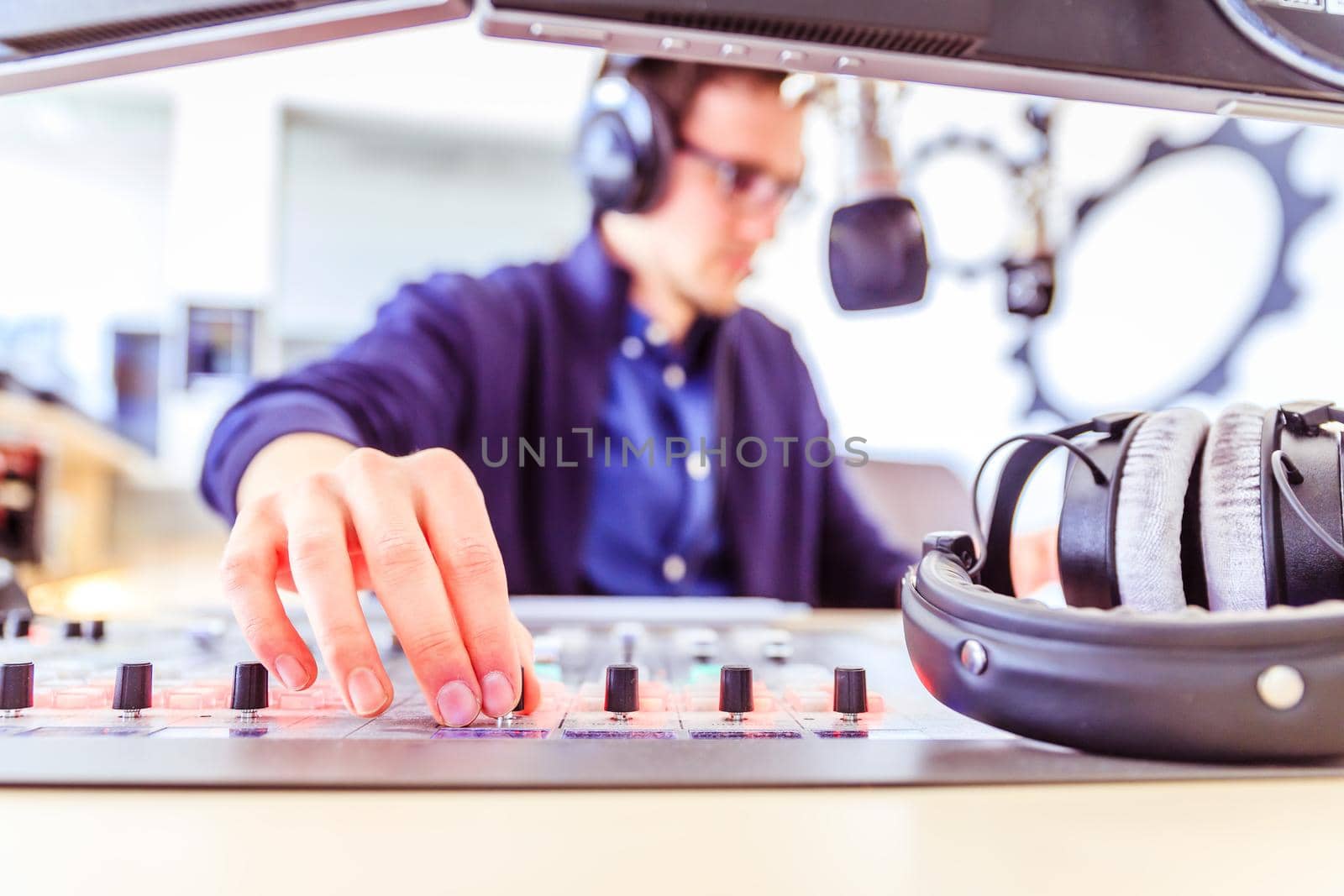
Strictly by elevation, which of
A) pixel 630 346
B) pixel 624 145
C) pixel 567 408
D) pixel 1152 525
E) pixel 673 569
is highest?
pixel 624 145

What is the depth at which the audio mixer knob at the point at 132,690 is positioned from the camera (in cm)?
41

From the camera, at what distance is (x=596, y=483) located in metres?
1.51

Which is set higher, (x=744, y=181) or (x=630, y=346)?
(x=744, y=181)

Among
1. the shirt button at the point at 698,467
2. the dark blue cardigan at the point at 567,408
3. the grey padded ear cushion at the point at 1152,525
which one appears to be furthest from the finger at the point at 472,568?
the shirt button at the point at 698,467

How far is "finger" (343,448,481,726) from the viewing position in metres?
0.41

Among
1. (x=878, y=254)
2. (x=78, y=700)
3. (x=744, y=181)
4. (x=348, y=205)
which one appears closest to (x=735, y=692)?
(x=78, y=700)

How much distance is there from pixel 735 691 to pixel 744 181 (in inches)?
41.0

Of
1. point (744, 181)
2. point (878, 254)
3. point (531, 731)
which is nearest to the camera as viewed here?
point (531, 731)

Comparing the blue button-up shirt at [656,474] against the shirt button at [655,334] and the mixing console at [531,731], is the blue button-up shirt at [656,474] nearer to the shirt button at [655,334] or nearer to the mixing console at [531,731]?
the shirt button at [655,334]

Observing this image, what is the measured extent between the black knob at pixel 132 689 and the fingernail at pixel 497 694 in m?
0.17

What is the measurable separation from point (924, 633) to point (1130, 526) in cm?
12

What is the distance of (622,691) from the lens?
1.38ft

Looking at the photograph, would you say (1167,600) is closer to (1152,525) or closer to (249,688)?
(1152,525)

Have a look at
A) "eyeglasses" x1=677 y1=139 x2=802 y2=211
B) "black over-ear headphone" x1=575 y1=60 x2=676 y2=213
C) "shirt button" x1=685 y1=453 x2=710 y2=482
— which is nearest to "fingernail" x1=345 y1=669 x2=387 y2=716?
"black over-ear headphone" x1=575 y1=60 x2=676 y2=213
